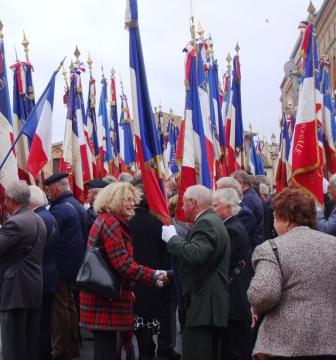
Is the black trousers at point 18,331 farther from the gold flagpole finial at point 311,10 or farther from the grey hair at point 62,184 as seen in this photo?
the gold flagpole finial at point 311,10

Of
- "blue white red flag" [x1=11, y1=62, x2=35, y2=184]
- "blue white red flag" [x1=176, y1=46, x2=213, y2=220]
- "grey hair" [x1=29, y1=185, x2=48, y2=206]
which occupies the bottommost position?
"grey hair" [x1=29, y1=185, x2=48, y2=206]

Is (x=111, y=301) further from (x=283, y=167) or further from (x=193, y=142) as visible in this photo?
(x=283, y=167)

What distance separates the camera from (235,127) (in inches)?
456

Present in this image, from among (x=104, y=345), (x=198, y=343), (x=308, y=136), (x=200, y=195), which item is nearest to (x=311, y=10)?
(x=308, y=136)

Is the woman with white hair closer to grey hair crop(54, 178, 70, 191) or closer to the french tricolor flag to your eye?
grey hair crop(54, 178, 70, 191)

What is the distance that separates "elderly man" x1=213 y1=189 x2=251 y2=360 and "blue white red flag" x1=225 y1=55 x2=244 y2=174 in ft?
19.2

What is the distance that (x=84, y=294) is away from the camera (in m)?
4.59

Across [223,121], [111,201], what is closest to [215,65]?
[223,121]

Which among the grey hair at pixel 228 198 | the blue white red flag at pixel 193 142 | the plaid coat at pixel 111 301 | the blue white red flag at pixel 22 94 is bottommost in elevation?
the plaid coat at pixel 111 301

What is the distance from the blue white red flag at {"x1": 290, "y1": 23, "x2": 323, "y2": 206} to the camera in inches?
261

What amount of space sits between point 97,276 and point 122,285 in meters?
0.30

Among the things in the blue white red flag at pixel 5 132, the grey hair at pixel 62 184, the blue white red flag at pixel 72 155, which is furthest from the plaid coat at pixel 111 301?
the blue white red flag at pixel 72 155

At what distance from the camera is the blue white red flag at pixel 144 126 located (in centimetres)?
557

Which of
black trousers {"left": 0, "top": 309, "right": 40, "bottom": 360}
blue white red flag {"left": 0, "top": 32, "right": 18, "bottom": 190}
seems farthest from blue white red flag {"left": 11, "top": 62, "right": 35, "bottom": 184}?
black trousers {"left": 0, "top": 309, "right": 40, "bottom": 360}
